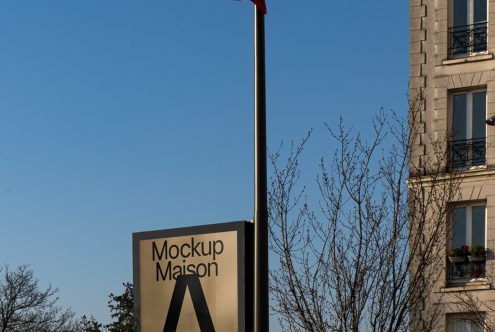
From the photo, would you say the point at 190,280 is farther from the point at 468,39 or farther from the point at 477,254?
the point at 468,39

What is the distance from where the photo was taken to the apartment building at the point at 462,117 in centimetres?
2855

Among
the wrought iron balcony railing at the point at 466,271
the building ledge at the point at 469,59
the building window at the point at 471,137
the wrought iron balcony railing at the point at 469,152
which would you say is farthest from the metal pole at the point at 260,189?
the building ledge at the point at 469,59

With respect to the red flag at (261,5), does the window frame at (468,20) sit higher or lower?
higher

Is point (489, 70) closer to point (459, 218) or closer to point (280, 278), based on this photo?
point (459, 218)

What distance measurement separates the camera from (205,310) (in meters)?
8.59

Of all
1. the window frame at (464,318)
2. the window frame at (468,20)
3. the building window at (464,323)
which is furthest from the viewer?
the window frame at (468,20)

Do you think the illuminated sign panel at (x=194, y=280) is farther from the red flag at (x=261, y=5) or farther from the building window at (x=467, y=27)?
the building window at (x=467, y=27)

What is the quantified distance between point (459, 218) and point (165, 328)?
20.7 meters

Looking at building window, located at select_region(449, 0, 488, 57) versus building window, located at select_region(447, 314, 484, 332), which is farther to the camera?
building window, located at select_region(449, 0, 488, 57)

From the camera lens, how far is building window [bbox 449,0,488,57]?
29.8 m

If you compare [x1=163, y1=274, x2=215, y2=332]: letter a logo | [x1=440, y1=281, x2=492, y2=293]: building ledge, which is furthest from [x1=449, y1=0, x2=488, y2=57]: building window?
[x1=163, y1=274, x2=215, y2=332]: letter a logo

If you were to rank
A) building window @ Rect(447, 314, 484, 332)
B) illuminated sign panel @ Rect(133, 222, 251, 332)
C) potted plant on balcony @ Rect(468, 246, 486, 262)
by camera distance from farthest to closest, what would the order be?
potted plant on balcony @ Rect(468, 246, 486, 262)
building window @ Rect(447, 314, 484, 332)
illuminated sign panel @ Rect(133, 222, 251, 332)

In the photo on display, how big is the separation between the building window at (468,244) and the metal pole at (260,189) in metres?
17.9

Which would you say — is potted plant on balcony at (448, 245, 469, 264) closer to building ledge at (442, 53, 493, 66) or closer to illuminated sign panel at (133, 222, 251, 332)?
building ledge at (442, 53, 493, 66)
